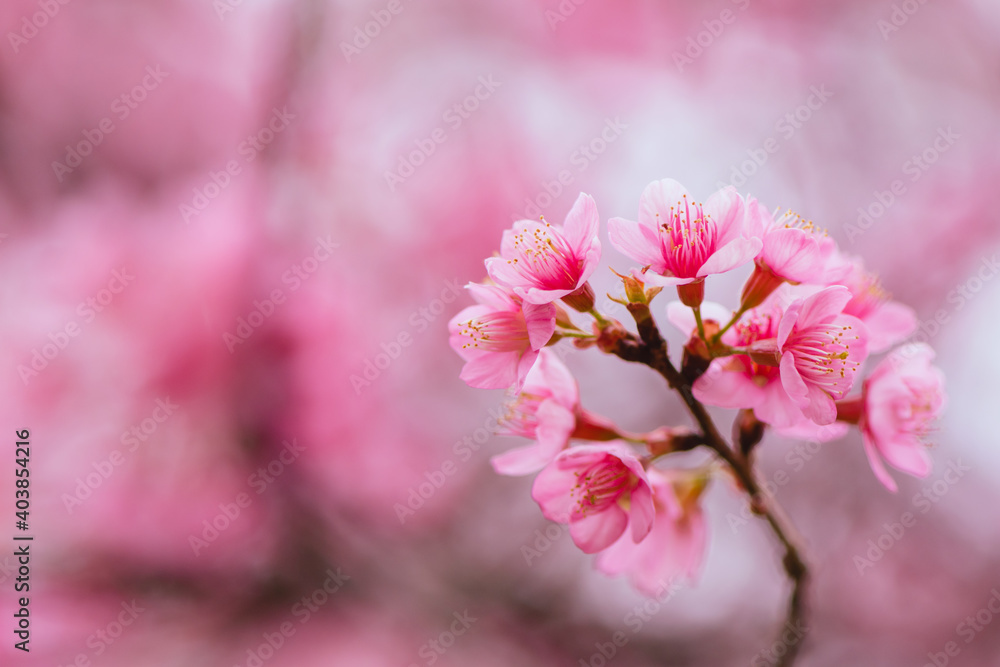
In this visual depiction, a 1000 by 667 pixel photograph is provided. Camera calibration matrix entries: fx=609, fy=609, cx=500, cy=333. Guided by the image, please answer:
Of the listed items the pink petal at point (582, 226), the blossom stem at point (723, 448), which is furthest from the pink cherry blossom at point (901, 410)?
the pink petal at point (582, 226)

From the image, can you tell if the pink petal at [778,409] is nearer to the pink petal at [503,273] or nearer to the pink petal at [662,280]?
the pink petal at [662,280]

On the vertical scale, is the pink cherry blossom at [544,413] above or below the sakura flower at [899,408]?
below

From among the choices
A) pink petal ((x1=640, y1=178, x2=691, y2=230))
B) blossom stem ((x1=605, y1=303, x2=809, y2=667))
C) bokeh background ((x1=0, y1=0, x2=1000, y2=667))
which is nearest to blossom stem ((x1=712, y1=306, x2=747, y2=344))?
blossom stem ((x1=605, y1=303, x2=809, y2=667))

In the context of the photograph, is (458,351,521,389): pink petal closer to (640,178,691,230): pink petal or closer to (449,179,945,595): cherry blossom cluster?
(449,179,945,595): cherry blossom cluster

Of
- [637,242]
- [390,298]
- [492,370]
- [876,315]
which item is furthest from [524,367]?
[390,298]

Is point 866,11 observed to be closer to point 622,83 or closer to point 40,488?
point 622,83

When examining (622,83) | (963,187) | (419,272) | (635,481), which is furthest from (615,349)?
(963,187)

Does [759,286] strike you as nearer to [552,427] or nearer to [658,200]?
[658,200]
